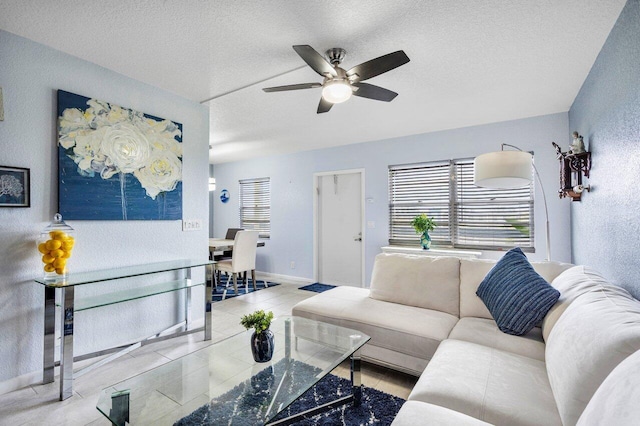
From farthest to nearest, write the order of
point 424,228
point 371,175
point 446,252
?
1. point 371,175
2. point 424,228
3. point 446,252

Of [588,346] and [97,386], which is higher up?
[588,346]

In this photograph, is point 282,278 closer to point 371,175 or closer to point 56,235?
point 371,175

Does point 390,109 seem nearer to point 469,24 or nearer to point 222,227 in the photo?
point 469,24

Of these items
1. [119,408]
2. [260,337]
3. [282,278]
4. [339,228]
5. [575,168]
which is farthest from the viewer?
[282,278]

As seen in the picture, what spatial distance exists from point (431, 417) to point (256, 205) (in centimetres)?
542

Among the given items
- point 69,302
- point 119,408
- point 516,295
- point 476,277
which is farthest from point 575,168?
point 69,302

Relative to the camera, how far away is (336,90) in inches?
84.8

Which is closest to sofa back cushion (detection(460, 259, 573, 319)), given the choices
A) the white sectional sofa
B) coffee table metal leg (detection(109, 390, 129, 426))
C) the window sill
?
the white sectional sofa

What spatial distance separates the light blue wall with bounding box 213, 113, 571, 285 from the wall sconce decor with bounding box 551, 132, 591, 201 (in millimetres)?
799

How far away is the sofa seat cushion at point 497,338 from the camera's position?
1.70m

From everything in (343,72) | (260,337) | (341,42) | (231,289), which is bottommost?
(231,289)

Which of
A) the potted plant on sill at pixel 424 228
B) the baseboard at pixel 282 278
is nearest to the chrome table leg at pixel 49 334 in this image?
the baseboard at pixel 282 278

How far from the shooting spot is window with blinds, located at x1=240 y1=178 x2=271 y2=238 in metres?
6.02

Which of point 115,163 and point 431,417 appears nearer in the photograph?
point 431,417
